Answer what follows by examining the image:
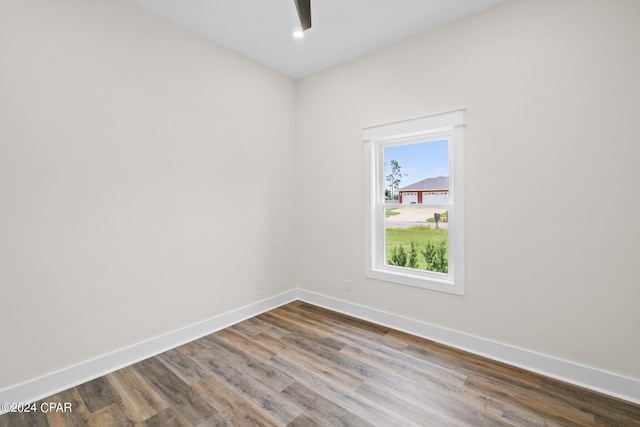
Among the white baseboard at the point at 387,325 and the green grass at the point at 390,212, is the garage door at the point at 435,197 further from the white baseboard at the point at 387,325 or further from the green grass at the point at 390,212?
the white baseboard at the point at 387,325

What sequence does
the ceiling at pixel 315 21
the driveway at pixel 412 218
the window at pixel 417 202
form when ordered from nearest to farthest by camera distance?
the ceiling at pixel 315 21
the window at pixel 417 202
the driveway at pixel 412 218

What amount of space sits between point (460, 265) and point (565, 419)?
3.85 ft

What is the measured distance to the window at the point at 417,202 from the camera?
8.66 feet

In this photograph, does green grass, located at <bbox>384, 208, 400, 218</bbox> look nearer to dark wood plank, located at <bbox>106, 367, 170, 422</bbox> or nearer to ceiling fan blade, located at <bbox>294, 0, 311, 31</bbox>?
ceiling fan blade, located at <bbox>294, 0, 311, 31</bbox>

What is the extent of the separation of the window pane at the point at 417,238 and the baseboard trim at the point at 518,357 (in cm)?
57

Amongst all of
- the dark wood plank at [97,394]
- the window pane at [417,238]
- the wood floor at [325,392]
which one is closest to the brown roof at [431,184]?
the window pane at [417,238]

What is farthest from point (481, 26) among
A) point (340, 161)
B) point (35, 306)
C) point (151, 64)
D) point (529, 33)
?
point (35, 306)

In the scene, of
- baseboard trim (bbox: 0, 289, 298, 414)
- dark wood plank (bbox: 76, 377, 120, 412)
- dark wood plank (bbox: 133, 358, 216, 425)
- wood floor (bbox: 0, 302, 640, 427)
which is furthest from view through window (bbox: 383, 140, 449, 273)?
dark wood plank (bbox: 76, 377, 120, 412)

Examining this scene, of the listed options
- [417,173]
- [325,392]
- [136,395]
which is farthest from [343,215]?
[136,395]

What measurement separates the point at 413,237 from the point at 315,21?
7.39ft

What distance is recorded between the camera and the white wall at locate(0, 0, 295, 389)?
191 centimetres

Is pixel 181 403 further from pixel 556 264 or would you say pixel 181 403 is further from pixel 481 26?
pixel 481 26

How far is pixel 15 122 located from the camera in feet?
6.16

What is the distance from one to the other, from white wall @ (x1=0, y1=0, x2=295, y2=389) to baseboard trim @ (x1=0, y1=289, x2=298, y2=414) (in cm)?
5
